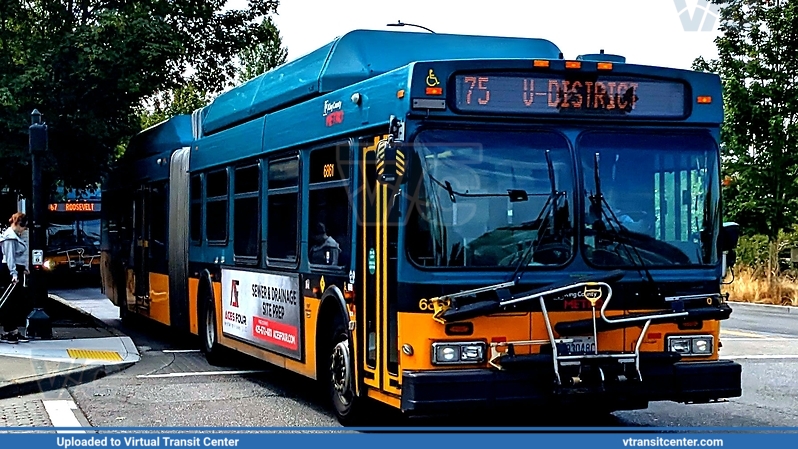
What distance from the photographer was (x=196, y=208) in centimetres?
1544

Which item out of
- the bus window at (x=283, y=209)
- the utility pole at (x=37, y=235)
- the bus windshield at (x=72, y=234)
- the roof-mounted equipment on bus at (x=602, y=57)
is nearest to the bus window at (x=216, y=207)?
the bus window at (x=283, y=209)

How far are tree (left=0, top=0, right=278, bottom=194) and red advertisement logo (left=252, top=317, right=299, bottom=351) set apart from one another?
7519mm

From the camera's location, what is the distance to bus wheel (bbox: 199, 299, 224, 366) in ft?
47.6

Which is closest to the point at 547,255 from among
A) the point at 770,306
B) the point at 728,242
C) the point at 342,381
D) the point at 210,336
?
the point at 728,242

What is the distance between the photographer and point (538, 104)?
8.91 meters

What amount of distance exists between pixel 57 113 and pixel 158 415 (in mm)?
9953

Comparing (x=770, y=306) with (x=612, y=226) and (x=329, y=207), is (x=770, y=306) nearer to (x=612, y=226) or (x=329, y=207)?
(x=329, y=207)

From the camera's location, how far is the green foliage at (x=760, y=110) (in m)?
27.7

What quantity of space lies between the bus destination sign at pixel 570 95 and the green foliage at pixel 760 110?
19205mm

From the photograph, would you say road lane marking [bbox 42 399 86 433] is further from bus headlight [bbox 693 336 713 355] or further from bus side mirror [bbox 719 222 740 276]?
bus side mirror [bbox 719 222 740 276]

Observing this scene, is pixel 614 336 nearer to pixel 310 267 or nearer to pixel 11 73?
pixel 310 267

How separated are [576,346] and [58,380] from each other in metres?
6.45

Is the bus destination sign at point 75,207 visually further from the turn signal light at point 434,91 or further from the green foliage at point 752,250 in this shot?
the turn signal light at point 434,91

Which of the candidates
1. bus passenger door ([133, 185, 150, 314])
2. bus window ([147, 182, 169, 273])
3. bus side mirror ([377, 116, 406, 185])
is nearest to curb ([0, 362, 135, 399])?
bus window ([147, 182, 169, 273])
